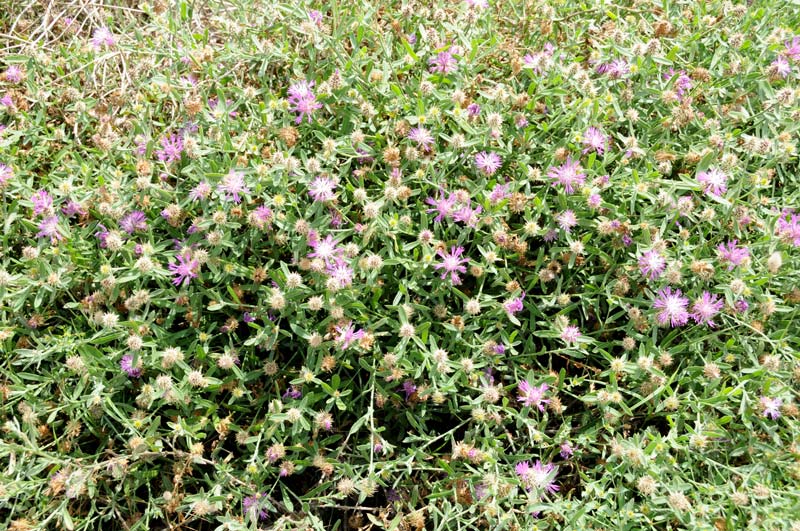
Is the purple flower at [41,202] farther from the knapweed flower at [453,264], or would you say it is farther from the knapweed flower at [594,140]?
the knapweed flower at [594,140]

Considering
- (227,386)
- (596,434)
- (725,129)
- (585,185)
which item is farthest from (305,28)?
(596,434)

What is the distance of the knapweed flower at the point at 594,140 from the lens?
295 cm

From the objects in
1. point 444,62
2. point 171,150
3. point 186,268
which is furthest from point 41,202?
point 444,62

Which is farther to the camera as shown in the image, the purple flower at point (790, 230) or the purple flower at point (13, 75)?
the purple flower at point (13, 75)

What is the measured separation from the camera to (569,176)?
2904 mm

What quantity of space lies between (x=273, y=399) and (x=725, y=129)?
263 cm

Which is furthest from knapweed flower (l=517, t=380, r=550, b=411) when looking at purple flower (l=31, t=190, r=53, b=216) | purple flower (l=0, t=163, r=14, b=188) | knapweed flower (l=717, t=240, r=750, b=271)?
purple flower (l=0, t=163, r=14, b=188)

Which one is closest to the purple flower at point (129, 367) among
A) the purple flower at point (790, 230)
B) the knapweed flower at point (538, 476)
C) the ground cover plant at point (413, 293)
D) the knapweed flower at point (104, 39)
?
the ground cover plant at point (413, 293)

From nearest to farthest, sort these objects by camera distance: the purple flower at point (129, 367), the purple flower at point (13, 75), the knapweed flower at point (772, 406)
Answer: the knapweed flower at point (772, 406) < the purple flower at point (129, 367) < the purple flower at point (13, 75)

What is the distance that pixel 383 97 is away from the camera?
3180 millimetres

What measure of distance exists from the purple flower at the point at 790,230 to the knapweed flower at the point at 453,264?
142 centimetres

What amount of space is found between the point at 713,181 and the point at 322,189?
180cm

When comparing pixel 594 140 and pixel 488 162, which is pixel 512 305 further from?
pixel 594 140

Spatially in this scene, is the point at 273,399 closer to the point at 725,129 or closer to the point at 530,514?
the point at 530,514
